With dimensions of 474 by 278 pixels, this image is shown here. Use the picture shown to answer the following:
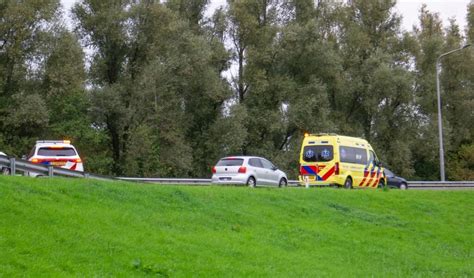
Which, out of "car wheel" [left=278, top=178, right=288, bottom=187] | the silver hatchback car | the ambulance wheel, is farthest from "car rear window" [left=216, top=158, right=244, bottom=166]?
the ambulance wheel

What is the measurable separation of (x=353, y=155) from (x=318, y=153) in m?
1.85

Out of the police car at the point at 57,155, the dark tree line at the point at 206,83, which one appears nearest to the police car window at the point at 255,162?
the police car at the point at 57,155

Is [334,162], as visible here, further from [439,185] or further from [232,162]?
[439,185]

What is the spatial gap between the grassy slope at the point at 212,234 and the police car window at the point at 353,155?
6.94 metres

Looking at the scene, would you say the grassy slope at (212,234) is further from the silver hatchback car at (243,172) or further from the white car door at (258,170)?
the white car door at (258,170)

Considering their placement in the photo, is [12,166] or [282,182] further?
[282,182]

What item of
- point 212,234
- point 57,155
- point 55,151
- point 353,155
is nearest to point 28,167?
point 57,155

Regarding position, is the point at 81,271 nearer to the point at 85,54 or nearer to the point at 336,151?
the point at 336,151

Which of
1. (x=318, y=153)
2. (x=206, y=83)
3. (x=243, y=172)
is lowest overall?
(x=243, y=172)

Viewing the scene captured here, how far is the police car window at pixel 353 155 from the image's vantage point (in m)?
28.5

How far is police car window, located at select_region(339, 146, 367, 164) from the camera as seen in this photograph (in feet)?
93.4

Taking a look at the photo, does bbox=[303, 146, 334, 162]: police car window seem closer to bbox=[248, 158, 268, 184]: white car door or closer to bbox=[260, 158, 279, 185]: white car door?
→ bbox=[260, 158, 279, 185]: white car door

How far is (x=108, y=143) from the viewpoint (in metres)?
43.4

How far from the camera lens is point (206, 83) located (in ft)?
141
